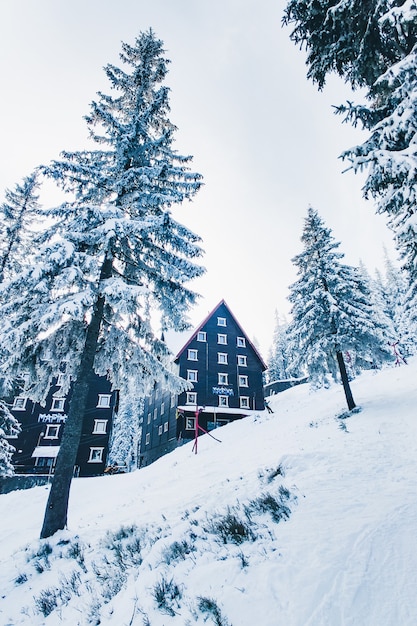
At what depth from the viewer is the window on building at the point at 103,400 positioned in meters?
34.3

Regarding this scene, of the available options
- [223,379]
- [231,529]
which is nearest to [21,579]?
[231,529]

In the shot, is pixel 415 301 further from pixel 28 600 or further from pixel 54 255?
pixel 28 600

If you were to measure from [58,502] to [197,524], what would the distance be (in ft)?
15.0

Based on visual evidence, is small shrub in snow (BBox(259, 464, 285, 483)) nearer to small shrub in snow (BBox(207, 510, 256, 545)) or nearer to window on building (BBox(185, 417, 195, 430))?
small shrub in snow (BBox(207, 510, 256, 545))

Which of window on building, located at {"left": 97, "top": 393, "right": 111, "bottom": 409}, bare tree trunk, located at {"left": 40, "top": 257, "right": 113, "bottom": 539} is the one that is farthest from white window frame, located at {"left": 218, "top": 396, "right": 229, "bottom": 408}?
bare tree trunk, located at {"left": 40, "top": 257, "right": 113, "bottom": 539}

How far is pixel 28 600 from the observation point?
5.76 metres

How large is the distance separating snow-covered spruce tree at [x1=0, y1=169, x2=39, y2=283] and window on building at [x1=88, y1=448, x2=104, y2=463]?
831 inches

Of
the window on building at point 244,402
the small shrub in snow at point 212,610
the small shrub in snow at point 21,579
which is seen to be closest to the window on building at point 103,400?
the window on building at point 244,402

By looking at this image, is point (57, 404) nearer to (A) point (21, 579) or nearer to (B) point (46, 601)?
(A) point (21, 579)

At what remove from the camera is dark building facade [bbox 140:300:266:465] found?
105 ft

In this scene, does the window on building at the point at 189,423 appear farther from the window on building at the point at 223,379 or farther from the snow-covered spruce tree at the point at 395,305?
the snow-covered spruce tree at the point at 395,305

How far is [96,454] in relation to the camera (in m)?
32.6

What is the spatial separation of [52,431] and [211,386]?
662 inches

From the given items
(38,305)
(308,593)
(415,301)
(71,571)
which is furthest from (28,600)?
(415,301)
